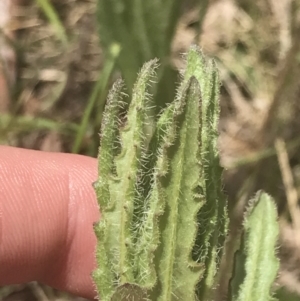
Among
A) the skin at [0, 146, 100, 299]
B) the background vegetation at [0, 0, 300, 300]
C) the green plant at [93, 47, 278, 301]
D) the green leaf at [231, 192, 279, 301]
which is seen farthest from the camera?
the background vegetation at [0, 0, 300, 300]

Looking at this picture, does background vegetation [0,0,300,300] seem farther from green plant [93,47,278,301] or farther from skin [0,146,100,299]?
green plant [93,47,278,301]

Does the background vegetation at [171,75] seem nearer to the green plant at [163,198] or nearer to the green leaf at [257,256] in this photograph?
the green leaf at [257,256]

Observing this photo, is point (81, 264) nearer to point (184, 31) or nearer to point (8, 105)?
point (8, 105)

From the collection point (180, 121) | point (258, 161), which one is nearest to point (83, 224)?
point (258, 161)

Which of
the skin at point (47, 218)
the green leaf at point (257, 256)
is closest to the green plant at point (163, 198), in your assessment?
the green leaf at point (257, 256)

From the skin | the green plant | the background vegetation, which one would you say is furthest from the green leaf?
the skin

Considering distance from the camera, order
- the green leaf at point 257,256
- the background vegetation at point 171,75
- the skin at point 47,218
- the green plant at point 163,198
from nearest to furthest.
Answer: the green plant at point 163,198 → the green leaf at point 257,256 → the skin at point 47,218 → the background vegetation at point 171,75
